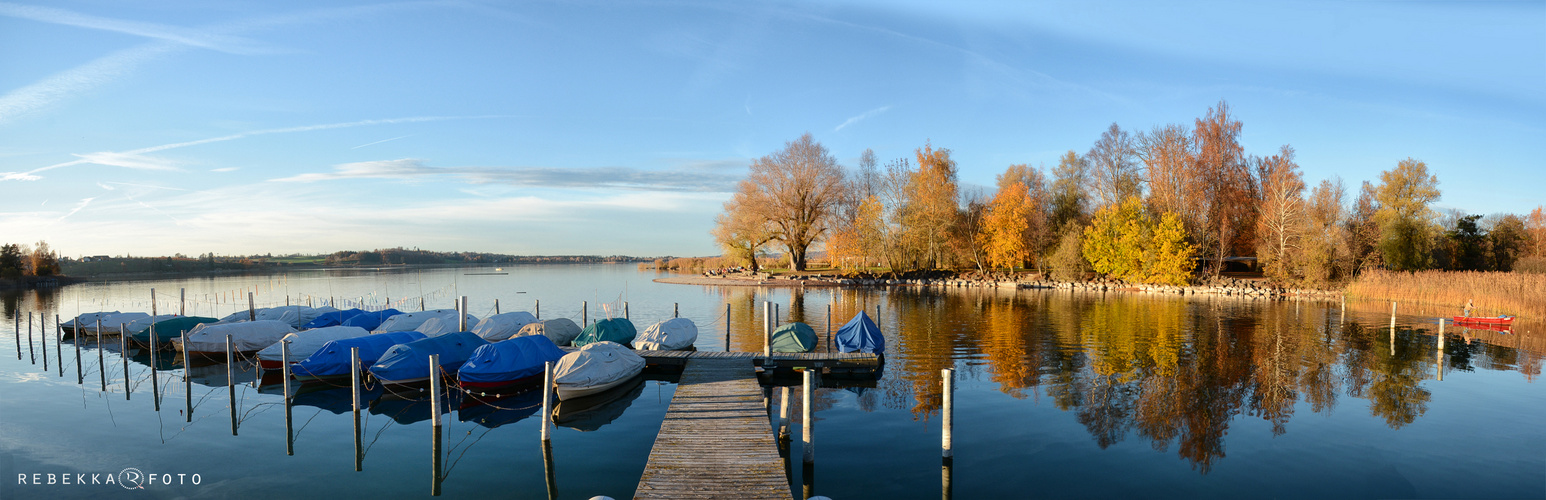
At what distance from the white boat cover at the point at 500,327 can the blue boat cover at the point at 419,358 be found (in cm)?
384

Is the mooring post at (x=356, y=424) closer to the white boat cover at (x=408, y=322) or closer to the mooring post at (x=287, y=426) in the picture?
the mooring post at (x=287, y=426)

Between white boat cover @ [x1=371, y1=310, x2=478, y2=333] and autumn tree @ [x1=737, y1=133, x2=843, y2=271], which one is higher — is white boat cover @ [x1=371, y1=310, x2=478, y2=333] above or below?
below

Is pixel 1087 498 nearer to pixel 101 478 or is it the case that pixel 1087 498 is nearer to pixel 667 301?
pixel 101 478

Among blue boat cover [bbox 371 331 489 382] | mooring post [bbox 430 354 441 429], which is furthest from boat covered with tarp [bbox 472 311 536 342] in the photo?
mooring post [bbox 430 354 441 429]

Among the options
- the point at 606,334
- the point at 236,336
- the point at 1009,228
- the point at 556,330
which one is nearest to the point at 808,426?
the point at 606,334

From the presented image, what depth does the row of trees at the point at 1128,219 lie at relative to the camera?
46688 millimetres

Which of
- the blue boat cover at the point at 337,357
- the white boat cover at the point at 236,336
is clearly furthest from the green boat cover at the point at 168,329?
the blue boat cover at the point at 337,357

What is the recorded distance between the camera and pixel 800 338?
20.3 metres

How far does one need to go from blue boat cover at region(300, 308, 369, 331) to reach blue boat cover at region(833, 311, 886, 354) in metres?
19.4

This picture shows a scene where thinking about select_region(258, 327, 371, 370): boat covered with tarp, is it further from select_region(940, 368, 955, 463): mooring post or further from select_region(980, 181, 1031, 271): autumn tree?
select_region(980, 181, 1031, 271): autumn tree

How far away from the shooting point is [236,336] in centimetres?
2167

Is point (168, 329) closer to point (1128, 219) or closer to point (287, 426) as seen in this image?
point (287, 426)

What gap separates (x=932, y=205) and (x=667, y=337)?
1693 inches

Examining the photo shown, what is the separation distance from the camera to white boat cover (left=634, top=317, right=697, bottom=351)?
822 inches
